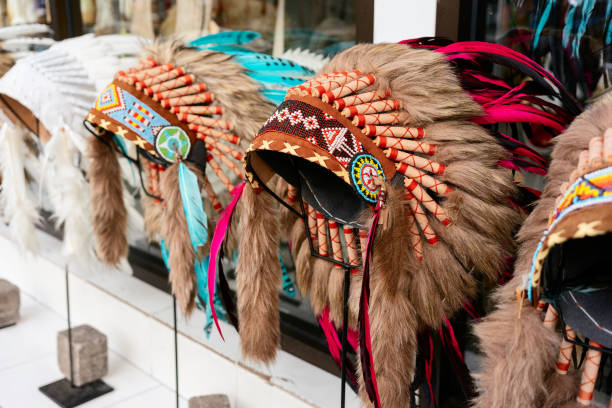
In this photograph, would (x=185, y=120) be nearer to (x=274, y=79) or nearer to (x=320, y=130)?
(x=274, y=79)

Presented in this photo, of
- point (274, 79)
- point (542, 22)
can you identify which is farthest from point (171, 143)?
point (542, 22)

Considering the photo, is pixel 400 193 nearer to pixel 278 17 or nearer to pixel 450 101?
pixel 450 101

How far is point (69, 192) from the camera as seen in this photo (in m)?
2.01

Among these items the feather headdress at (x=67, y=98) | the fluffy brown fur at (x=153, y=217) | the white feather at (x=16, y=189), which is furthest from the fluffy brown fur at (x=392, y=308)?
the white feather at (x=16, y=189)

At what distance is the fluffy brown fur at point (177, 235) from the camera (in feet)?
4.94

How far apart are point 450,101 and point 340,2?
2.85 ft

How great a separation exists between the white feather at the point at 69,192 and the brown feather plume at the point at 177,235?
1.79 ft

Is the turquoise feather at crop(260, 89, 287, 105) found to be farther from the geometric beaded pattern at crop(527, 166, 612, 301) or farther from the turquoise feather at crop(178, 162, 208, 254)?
the geometric beaded pattern at crop(527, 166, 612, 301)

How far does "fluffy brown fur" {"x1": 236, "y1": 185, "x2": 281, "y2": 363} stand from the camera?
129 cm

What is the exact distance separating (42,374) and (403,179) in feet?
7.11

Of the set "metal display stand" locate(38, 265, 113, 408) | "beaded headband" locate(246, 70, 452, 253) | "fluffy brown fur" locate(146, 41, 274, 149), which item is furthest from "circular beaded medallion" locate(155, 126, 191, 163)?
"metal display stand" locate(38, 265, 113, 408)

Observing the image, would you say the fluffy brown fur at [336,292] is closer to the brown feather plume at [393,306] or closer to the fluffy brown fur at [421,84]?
the brown feather plume at [393,306]

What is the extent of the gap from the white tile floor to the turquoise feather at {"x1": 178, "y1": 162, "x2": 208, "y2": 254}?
44.7 inches

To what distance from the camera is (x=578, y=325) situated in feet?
2.94
